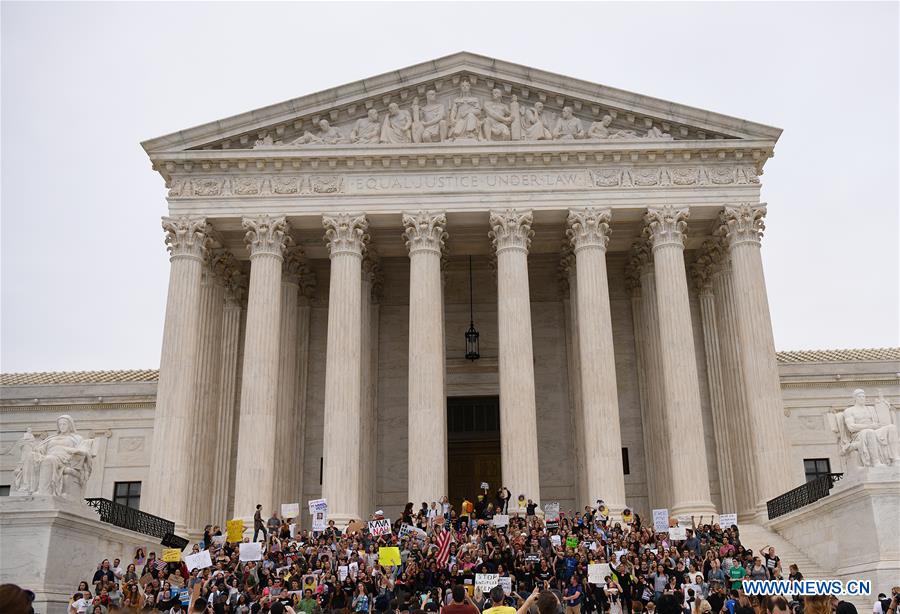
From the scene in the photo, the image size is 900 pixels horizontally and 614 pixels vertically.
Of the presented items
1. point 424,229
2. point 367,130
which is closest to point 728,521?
point 424,229

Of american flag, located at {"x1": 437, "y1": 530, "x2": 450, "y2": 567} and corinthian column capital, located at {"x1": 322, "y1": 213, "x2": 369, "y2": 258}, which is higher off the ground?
corinthian column capital, located at {"x1": 322, "y1": 213, "x2": 369, "y2": 258}

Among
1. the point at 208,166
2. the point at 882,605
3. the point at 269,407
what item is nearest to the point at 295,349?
the point at 269,407

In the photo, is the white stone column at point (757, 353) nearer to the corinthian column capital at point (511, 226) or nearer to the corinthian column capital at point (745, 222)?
the corinthian column capital at point (745, 222)

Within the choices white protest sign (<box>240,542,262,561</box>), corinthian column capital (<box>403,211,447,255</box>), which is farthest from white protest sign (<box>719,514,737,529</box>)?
corinthian column capital (<box>403,211,447,255</box>)

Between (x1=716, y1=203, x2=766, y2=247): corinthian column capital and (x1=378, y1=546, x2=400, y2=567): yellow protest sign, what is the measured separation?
19.2 metres

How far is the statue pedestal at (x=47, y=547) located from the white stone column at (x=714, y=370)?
23815mm

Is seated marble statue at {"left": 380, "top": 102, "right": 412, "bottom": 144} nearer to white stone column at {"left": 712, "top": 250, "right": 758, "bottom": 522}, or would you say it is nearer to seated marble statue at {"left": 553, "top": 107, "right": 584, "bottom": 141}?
seated marble statue at {"left": 553, "top": 107, "right": 584, "bottom": 141}

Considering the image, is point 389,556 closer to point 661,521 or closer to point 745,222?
point 661,521

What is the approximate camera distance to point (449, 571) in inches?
824

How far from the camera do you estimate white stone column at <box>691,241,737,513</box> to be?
3478 centimetres

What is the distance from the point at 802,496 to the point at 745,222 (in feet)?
37.2

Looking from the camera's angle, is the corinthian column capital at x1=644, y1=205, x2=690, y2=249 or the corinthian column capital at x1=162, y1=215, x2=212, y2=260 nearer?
the corinthian column capital at x1=162, y1=215, x2=212, y2=260

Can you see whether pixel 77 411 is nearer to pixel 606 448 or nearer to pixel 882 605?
pixel 606 448

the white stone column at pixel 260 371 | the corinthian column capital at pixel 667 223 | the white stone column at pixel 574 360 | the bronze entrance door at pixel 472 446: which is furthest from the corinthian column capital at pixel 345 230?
the corinthian column capital at pixel 667 223
